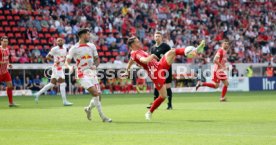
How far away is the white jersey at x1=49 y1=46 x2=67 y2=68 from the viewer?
26.0 meters

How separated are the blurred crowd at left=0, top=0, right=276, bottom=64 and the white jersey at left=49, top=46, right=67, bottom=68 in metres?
13.2

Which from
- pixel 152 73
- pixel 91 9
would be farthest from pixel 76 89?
pixel 152 73

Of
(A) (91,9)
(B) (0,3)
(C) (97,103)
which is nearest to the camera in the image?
(C) (97,103)

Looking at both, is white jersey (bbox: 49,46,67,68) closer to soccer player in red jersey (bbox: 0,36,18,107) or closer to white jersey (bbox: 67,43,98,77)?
soccer player in red jersey (bbox: 0,36,18,107)

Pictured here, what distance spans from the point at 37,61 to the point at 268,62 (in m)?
17.7

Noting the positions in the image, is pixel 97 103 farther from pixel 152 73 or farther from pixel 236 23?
pixel 236 23

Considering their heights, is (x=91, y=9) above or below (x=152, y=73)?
above

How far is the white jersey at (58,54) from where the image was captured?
1025 inches

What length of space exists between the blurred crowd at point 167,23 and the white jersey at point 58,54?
13.2 m

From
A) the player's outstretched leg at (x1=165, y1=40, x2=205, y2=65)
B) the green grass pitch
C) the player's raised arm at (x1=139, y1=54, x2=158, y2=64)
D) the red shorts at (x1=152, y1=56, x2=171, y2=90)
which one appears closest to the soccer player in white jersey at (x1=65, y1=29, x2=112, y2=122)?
the green grass pitch

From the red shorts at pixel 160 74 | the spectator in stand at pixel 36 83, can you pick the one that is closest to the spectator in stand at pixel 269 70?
the spectator in stand at pixel 36 83

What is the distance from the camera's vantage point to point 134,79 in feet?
139

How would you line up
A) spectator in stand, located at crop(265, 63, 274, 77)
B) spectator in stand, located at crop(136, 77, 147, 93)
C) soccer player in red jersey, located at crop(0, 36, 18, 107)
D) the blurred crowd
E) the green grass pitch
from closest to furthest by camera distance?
the green grass pitch, soccer player in red jersey, located at crop(0, 36, 18, 107), spectator in stand, located at crop(136, 77, 147, 93), the blurred crowd, spectator in stand, located at crop(265, 63, 274, 77)

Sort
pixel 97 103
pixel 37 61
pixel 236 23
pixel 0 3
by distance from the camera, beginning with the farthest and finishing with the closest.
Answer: pixel 236 23 → pixel 0 3 → pixel 37 61 → pixel 97 103
